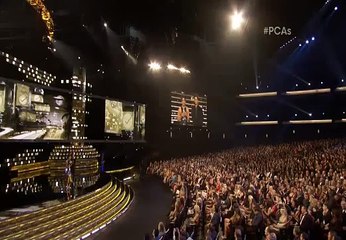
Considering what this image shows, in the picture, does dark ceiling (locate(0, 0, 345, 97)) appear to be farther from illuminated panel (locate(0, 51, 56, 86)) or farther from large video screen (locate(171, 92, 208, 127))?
large video screen (locate(171, 92, 208, 127))

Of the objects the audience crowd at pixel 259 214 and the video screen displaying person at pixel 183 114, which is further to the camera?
the video screen displaying person at pixel 183 114

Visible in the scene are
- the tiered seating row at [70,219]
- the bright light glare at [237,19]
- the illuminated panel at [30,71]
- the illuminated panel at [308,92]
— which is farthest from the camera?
the illuminated panel at [308,92]

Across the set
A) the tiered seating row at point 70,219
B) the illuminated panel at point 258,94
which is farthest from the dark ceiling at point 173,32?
the tiered seating row at point 70,219

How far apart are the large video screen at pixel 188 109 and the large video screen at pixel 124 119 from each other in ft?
16.4

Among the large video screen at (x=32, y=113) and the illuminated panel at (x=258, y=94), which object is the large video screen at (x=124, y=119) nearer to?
the large video screen at (x=32, y=113)

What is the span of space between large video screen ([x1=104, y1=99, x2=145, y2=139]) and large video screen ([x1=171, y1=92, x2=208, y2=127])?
16.4 ft

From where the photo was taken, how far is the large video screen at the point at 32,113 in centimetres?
945

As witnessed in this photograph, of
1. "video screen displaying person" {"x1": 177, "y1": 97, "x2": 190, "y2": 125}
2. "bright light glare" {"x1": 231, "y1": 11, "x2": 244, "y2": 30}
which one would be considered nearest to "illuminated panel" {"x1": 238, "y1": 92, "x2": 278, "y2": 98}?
"video screen displaying person" {"x1": 177, "y1": 97, "x2": 190, "y2": 125}

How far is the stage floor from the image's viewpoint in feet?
27.0

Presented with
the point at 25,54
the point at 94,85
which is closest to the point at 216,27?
the point at 94,85

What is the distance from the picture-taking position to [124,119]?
62.2 feet

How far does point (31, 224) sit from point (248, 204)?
5.74 metres

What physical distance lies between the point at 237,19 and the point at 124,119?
1080 centimetres

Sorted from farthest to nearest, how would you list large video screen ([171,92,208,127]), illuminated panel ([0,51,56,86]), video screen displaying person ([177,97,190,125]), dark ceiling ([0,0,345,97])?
video screen displaying person ([177,97,190,125]) < large video screen ([171,92,208,127]) < dark ceiling ([0,0,345,97]) < illuminated panel ([0,51,56,86])
